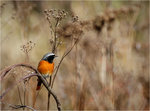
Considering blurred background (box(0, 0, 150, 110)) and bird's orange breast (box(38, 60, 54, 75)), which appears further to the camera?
blurred background (box(0, 0, 150, 110))

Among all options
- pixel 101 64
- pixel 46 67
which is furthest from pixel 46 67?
pixel 101 64

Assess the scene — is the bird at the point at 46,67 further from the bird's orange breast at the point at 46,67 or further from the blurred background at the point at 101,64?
the blurred background at the point at 101,64

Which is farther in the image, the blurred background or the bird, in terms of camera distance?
the blurred background

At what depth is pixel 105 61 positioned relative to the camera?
4.46 meters

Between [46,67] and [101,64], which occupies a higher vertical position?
[46,67]

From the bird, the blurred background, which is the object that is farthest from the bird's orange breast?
the blurred background

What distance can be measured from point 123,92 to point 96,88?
475 mm

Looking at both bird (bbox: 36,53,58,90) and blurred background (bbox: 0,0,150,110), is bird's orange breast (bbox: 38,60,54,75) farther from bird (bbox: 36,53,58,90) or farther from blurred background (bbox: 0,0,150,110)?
blurred background (bbox: 0,0,150,110)

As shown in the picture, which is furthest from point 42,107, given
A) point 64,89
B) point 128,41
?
point 128,41

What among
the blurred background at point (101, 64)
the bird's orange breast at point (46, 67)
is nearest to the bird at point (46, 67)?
the bird's orange breast at point (46, 67)

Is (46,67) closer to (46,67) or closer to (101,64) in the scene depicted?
(46,67)

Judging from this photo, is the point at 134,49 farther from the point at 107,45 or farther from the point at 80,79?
the point at 80,79

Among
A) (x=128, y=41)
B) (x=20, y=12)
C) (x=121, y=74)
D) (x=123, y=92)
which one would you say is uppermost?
(x=20, y=12)

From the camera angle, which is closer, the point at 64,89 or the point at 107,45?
the point at 107,45
